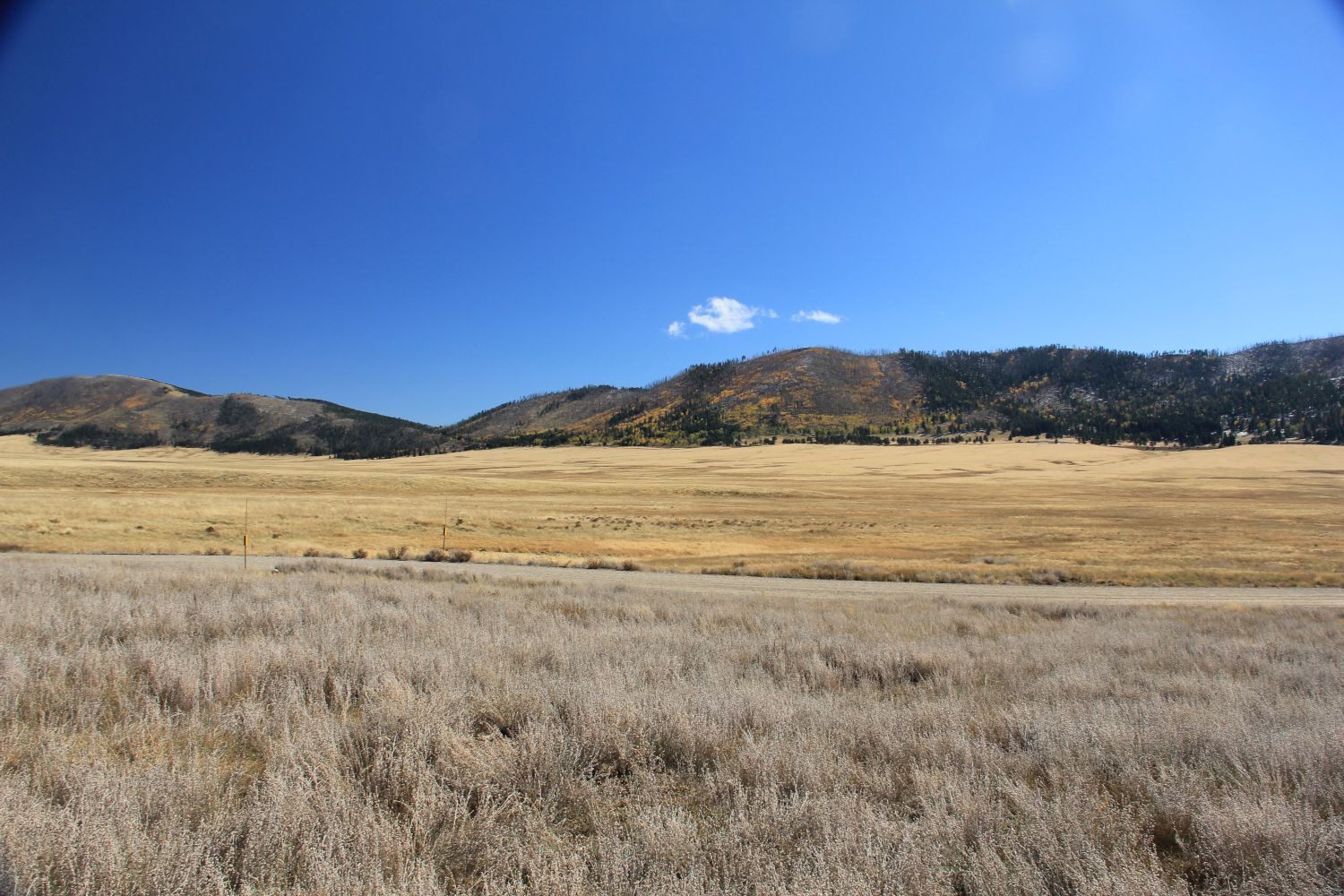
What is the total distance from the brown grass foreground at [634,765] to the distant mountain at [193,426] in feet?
531

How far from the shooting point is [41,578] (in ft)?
41.0

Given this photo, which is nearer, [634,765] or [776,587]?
[634,765]

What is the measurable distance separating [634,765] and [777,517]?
4175cm

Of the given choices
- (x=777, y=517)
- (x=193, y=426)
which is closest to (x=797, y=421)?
(x=777, y=517)

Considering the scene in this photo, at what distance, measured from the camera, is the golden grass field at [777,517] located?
26.4 metres

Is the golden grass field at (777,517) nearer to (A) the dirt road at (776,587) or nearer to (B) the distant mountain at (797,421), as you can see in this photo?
(A) the dirt road at (776,587)

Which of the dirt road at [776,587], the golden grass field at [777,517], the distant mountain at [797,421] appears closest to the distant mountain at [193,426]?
the distant mountain at [797,421]

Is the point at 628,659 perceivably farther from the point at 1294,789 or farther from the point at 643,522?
the point at 643,522

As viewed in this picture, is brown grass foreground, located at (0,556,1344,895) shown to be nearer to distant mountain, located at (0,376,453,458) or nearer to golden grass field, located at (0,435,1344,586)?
golden grass field, located at (0,435,1344,586)

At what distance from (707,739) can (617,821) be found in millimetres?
1267

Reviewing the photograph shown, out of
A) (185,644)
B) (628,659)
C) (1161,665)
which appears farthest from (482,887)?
(1161,665)

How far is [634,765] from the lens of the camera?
4305 millimetres

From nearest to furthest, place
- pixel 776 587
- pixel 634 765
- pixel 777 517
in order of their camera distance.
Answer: pixel 634 765 < pixel 776 587 < pixel 777 517

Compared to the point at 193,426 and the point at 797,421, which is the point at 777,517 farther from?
the point at 193,426
